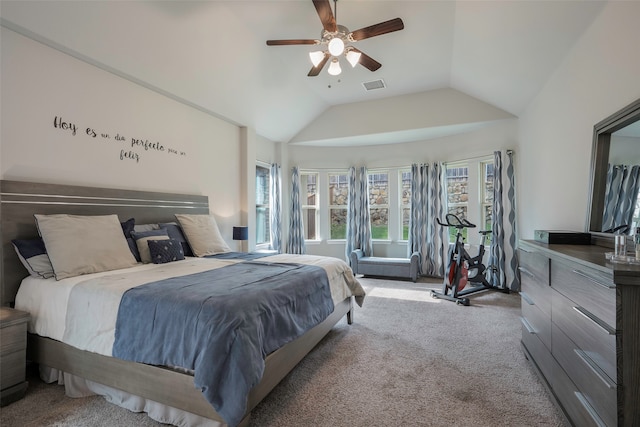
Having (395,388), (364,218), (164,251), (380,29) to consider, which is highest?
(380,29)

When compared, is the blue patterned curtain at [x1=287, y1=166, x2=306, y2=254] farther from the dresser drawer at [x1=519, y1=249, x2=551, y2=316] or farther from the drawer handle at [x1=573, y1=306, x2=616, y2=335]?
the drawer handle at [x1=573, y1=306, x2=616, y2=335]

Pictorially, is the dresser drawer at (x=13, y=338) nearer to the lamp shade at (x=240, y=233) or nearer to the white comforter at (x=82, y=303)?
the white comforter at (x=82, y=303)

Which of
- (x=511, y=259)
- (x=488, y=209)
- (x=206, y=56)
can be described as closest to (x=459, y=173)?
(x=488, y=209)

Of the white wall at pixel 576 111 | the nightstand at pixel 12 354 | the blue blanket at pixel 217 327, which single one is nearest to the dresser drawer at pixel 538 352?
the white wall at pixel 576 111

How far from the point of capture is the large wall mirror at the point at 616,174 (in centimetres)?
187

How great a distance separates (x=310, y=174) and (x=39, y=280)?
16.8ft

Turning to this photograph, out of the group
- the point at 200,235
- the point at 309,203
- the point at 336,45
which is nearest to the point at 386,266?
the point at 309,203

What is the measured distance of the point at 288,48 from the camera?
3.95 meters

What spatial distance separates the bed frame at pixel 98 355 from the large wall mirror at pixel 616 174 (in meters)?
2.21

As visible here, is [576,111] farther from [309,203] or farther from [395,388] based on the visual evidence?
[309,203]

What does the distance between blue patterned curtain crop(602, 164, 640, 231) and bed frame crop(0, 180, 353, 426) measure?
2.21 meters

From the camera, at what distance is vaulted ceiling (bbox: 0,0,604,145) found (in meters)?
2.57

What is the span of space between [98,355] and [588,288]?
2751mm

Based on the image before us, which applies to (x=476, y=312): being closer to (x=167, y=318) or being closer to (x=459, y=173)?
(x=459, y=173)
